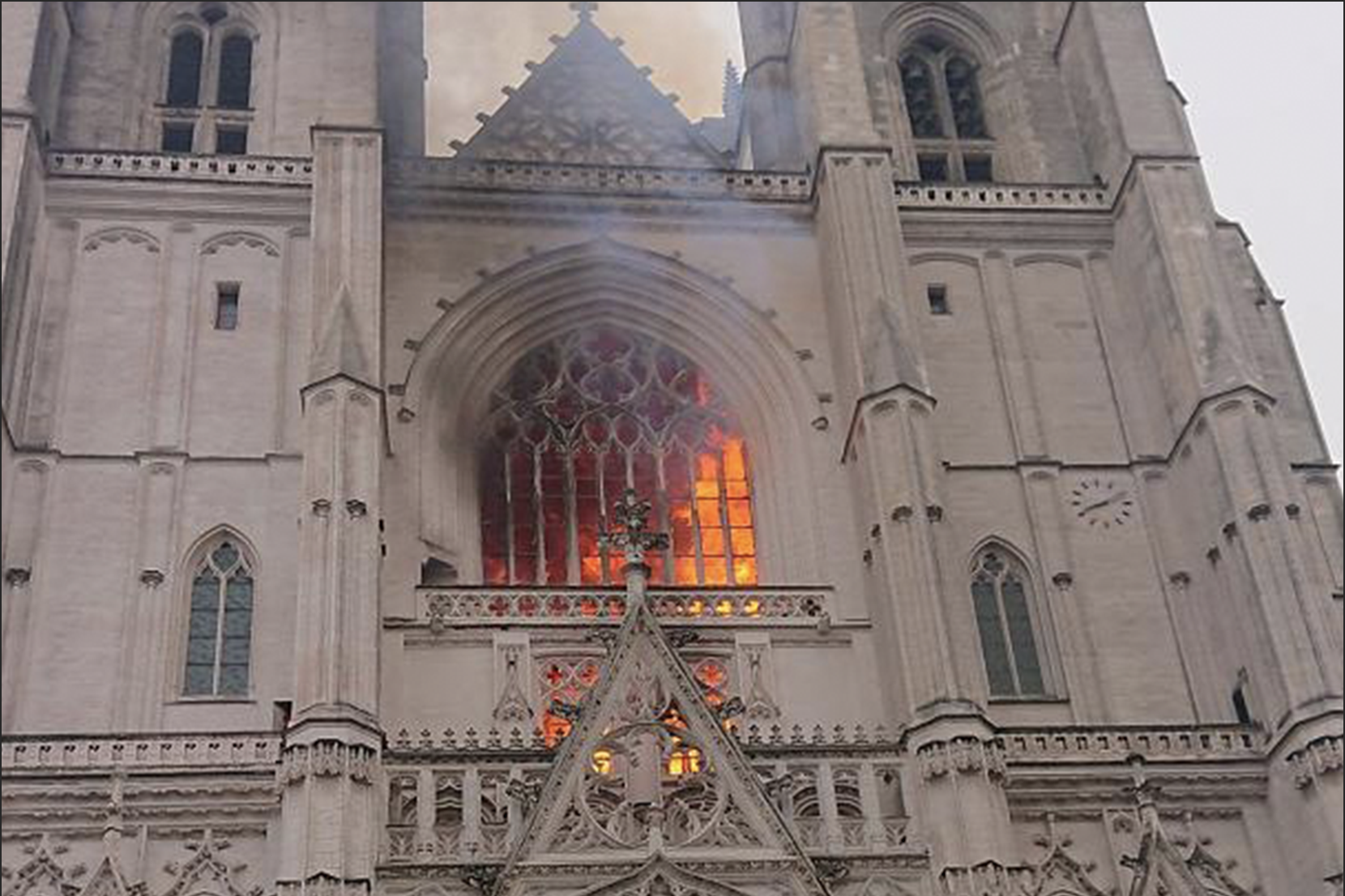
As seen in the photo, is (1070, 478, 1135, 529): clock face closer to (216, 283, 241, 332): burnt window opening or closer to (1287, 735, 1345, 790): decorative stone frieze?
(1287, 735, 1345, 790): decorative stone frieze

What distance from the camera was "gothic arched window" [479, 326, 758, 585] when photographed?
25.1 metres

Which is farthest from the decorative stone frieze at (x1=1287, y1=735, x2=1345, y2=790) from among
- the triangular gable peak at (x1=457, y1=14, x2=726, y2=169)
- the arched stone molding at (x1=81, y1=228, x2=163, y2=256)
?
the arched stone molding at (x1=81, y1=228, x2=163, y2=256)

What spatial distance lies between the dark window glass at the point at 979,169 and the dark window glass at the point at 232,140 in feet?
34.7

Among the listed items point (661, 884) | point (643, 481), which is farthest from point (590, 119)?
point (661, 884)

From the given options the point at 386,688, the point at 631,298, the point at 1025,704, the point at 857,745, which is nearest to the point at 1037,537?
the point at 1025,704

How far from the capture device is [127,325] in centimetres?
2469

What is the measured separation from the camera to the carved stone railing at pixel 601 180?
2670 cm

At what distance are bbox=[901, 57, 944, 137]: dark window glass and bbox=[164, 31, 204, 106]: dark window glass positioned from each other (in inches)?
421

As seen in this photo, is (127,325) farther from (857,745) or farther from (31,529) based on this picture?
(857,745)

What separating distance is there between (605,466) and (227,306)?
5334 mm

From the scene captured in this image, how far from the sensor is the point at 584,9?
3119 centimetres

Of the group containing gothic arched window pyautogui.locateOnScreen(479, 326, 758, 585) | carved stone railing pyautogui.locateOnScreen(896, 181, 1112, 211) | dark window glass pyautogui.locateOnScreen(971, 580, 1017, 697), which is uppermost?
carved stone railing pyautogui.locateOnScreen(896, 181, 1112, 211)

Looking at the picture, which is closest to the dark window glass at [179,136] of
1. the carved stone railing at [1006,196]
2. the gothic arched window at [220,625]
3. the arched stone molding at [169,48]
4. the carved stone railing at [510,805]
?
the arched stone molding at [169,48]

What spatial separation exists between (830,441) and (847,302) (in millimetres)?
1803
